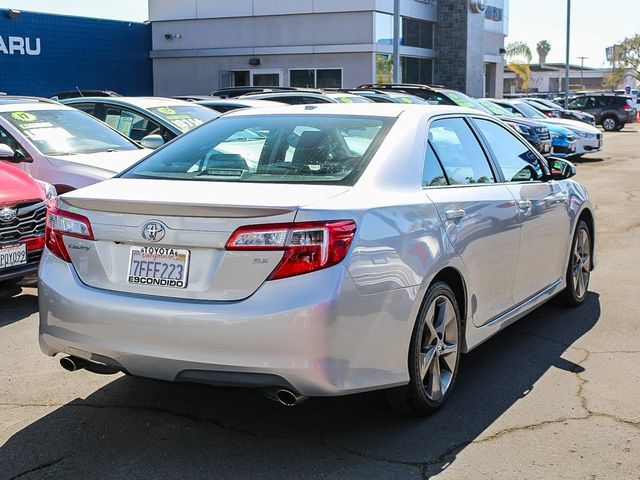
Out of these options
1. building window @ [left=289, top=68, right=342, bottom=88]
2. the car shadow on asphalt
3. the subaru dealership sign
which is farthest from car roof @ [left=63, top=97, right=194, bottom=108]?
building window @ [left=289, top=68, right=342, bottom=88]

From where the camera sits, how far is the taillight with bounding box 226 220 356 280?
361cm

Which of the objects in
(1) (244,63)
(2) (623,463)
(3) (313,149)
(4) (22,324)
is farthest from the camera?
(1) (244,63)

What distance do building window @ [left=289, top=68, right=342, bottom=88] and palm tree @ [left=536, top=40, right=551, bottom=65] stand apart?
411ft

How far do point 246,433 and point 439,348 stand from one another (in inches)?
42.2

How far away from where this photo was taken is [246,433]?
4.18m

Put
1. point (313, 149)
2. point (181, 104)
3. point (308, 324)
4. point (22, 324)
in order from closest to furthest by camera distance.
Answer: point (308, 324) → point (313, 149) → point (22, 324) → point (181, 104)

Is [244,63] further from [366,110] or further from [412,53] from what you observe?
[366,110]

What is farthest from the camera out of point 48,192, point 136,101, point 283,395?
point 136,101

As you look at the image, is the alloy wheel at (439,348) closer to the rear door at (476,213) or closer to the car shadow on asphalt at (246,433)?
the car shadow on asphalt at (246,433)

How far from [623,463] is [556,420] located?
543mm

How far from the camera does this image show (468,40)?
36406mm

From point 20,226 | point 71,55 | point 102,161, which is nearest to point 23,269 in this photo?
point 20,226

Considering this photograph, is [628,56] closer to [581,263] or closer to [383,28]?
[383,28]

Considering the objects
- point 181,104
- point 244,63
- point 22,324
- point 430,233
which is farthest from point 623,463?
point 244,63
